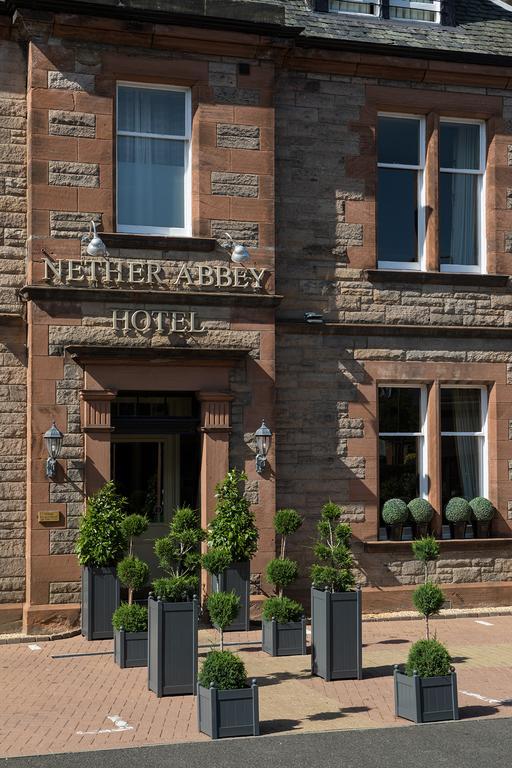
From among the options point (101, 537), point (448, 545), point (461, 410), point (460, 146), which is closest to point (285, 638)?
point (101, 537)

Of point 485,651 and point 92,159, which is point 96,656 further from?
point 92,159

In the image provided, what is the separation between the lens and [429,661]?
10375 millimetres

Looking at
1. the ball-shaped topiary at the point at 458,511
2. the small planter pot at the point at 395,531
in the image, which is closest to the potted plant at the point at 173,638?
the small planter pot at the point at 395,531

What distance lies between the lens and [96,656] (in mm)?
13773

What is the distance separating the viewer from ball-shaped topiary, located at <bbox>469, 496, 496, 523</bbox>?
1762 centimetres

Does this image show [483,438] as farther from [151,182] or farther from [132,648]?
[132,648]

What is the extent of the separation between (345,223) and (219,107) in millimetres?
2574

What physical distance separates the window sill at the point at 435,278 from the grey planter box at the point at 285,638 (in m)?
5.91

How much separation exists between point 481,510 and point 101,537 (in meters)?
6.15

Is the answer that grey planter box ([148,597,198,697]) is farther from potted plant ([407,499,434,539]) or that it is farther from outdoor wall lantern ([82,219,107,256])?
potted plant ([407,499,434,539])

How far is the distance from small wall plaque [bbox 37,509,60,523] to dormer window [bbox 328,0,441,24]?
9.04 meters

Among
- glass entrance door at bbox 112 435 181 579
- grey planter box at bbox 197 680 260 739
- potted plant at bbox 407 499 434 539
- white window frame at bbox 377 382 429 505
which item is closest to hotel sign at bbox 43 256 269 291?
glass entrance door at bbox 112 435 181 579

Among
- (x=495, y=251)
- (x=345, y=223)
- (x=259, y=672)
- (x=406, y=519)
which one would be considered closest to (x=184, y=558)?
(x=259, y=672)

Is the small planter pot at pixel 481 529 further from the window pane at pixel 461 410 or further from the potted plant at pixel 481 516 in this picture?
the window pane at pixel 461 410
